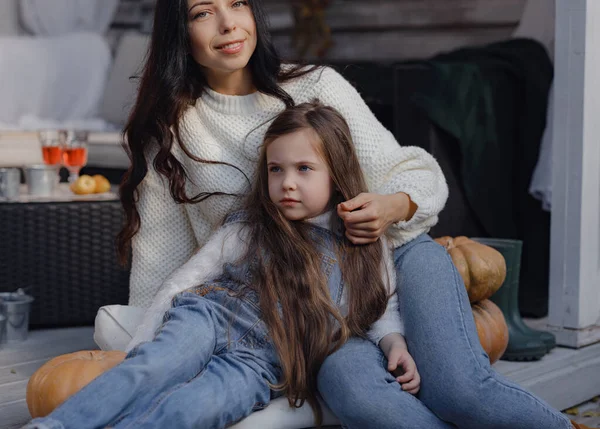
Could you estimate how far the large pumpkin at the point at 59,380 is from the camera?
2.05m

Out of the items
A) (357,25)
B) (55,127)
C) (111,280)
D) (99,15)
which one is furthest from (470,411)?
(99,15)

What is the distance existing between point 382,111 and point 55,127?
6.99ft

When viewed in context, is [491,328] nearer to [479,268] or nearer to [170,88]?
[479,268]

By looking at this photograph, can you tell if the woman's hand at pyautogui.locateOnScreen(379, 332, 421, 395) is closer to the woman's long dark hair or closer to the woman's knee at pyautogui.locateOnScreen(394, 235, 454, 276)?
the woman's knee at pyautogui.locateOnScreen(394, 235, 454, 276)

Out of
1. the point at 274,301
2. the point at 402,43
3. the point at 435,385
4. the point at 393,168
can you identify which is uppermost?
the point at 402,43

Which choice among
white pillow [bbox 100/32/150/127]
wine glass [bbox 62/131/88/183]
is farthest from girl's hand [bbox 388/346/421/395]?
white pillow [bbox 100/32/150/127]

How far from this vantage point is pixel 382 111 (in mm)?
3748

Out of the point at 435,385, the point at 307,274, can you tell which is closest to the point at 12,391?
the point at 307,274

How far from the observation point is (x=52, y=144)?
3.66 metres

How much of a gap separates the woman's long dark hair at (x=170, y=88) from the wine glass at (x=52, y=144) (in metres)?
1.23

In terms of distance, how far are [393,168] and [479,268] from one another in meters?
0.44

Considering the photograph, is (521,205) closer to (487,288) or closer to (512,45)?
(512,45)

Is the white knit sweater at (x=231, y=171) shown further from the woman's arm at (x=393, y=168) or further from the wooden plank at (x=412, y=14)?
the wooden plank at (x=412, y=14)

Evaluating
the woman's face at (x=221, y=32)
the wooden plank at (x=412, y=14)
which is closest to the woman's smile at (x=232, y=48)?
the woman's face at (x=221, y=32)
